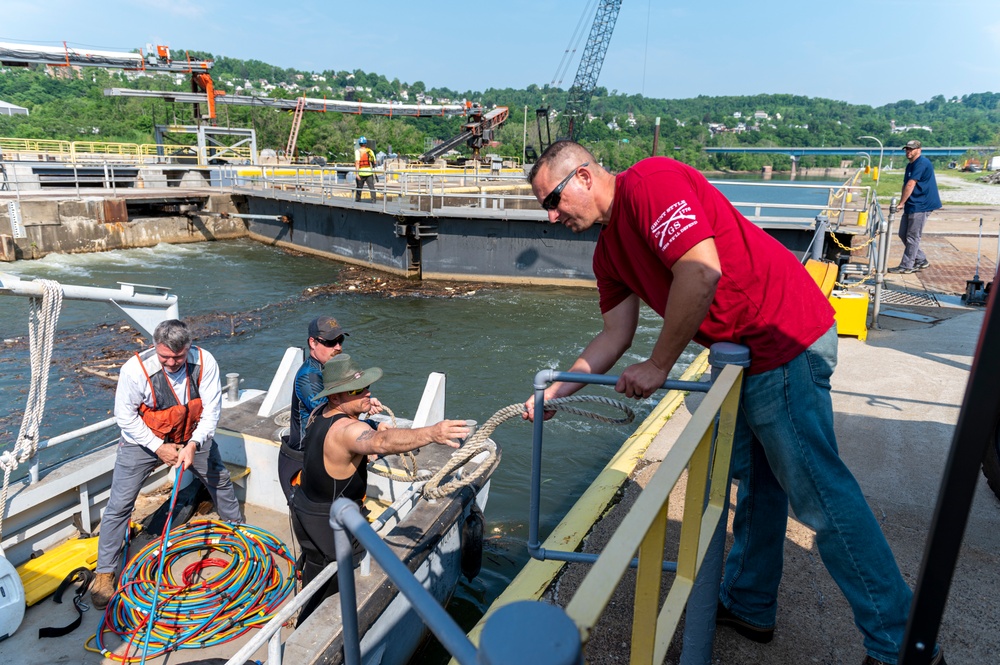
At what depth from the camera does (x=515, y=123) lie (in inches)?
4267

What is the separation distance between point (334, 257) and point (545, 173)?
20.8 metres

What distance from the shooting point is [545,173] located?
231 centimetres

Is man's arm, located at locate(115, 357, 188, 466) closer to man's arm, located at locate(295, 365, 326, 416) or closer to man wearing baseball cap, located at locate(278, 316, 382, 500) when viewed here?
man wearing baseball cap, located at locate(278, 316, 382, 500)

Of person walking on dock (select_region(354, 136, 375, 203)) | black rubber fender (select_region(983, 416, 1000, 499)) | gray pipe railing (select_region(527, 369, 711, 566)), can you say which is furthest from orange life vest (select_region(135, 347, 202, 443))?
person walking on dock (select_region(354, 136, 375, 203))

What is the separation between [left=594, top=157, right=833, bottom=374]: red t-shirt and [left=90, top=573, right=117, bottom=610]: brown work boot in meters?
3.98

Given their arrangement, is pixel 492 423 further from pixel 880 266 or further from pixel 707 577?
pixel 880 266

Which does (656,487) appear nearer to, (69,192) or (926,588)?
(926,588)

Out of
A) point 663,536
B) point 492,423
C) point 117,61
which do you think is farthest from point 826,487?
point 117,61

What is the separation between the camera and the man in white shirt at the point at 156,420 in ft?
13.9

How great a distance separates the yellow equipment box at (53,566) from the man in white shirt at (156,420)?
284 mm

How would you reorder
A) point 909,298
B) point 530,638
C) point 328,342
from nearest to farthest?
point 530,638
point 328,342
point 909,298

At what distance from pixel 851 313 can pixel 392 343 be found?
8.37m

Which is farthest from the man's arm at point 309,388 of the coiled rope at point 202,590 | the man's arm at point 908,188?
the man's arm at point 908,188

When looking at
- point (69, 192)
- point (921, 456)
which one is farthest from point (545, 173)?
point (69, 192)
